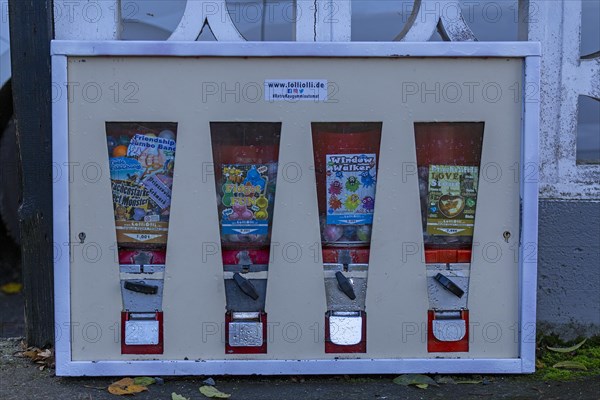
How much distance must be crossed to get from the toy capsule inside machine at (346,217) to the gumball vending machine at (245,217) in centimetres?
25

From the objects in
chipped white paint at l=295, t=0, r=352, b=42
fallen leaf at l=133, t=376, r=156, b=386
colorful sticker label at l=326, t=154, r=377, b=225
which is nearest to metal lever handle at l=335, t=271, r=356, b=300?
colorful sticker label at l=326, t=154, r=377, b=225

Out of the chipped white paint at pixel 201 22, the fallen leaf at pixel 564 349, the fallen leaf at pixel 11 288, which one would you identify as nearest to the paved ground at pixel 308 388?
the fallen leaf at pixel 564 349

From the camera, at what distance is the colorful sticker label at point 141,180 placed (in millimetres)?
3592

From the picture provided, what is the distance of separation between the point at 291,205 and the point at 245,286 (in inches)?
17.4

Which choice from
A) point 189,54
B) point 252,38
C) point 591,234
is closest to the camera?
point 189,54

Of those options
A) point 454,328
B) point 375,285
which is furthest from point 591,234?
point 375,285

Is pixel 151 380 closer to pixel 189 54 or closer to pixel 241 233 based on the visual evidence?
pixel 241 233

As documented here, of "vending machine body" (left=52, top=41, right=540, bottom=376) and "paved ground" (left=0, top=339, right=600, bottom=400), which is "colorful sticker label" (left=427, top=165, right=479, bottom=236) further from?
"paved ground" (left=0, top=339, right=600, bottom=400)

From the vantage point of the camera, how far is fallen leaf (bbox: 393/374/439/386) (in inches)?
146

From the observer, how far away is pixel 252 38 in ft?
15.2

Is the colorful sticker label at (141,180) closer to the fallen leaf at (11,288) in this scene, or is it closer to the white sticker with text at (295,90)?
the white sticker with text at (295,90)

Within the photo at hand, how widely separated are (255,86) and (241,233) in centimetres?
70

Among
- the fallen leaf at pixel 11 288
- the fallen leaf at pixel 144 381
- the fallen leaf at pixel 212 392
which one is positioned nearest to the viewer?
A: the fallen leaf at pixel 212 392

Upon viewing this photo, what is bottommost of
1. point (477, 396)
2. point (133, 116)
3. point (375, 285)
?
point (477, 396)
